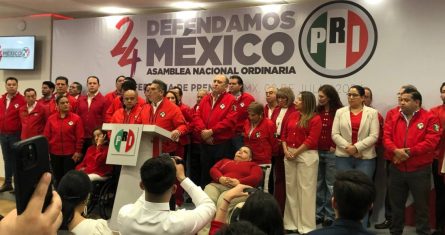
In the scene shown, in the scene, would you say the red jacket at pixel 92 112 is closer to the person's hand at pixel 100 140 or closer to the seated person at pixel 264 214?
the person's hand at pixel 100 140

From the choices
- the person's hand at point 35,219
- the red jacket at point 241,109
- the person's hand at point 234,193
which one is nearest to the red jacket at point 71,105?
the red jacket at point 241,109

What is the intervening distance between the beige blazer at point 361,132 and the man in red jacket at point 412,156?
0.18 meters

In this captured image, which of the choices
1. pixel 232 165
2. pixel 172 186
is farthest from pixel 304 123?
pixel 172 186

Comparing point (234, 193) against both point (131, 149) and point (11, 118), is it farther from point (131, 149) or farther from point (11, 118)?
point (11, 118)

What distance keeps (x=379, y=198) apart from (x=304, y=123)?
1.59m

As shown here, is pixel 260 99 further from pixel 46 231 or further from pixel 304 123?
pixel 46 231

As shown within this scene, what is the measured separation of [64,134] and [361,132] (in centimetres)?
363

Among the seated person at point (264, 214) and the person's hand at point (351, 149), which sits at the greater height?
the person's hand at point (351, 149)

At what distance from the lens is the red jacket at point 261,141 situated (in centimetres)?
495

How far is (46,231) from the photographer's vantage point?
0.96 m

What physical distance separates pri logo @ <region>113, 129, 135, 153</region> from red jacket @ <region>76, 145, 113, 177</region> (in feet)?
3.80

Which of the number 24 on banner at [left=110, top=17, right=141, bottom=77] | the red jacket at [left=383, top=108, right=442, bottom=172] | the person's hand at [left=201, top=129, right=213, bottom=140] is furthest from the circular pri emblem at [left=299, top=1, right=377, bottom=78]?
the number 24 on banner at [left=110, top=17, right=141, bottom=77]

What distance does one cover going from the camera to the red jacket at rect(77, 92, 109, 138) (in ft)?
21.8

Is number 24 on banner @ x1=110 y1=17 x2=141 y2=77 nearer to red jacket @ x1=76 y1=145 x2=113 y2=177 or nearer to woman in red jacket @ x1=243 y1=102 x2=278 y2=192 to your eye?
red jacket @ x1=76 y1=145 x2=113 y2=177
